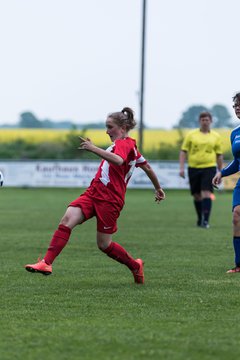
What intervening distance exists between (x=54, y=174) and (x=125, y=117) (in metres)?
25.9

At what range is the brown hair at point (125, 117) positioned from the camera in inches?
322

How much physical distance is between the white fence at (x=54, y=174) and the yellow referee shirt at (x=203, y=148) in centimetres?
1745

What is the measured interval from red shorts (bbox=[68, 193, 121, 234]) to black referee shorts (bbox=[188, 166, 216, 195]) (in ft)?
24.7

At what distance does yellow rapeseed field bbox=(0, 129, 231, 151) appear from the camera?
44.3 metres

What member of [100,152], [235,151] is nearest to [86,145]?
[100,152]

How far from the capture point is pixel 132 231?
591 inches

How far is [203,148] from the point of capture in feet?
51.3


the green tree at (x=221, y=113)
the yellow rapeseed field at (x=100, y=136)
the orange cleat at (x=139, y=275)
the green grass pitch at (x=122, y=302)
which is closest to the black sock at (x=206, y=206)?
the green grass pitch at (x=122, y=302)

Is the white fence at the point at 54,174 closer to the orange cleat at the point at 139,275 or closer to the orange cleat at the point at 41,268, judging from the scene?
the orange cleat at the point at 139,275

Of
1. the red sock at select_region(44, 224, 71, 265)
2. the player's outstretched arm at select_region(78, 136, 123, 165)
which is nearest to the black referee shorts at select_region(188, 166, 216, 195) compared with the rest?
the red sock at select_region(44, 224, 71, 265)

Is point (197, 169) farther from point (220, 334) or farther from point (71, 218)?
point (220, 334)

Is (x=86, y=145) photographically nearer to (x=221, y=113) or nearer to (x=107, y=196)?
(x=107, y=196)

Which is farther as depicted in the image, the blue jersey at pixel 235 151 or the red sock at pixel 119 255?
the blue jersey at pixel 235 151

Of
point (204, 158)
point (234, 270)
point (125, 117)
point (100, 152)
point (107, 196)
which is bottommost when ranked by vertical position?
point (204, 158)
